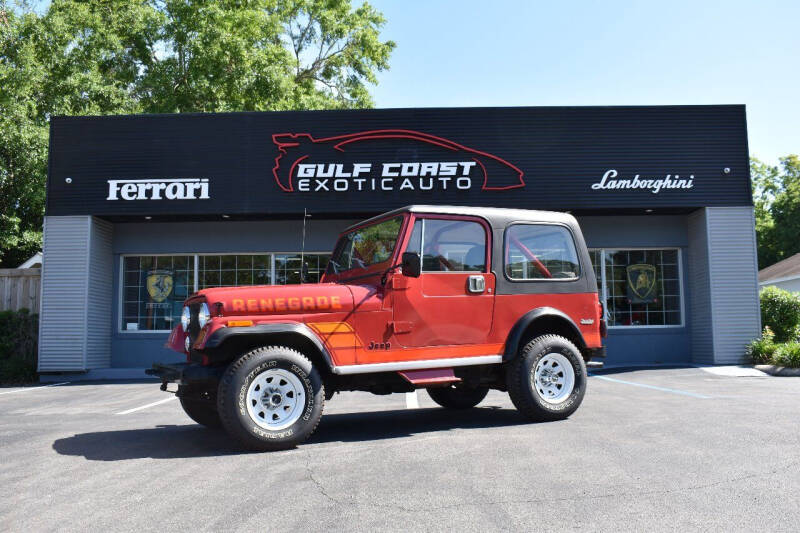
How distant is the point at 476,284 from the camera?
625 cm

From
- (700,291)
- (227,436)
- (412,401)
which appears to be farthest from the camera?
(700,291)

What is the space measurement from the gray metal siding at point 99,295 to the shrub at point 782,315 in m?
15.5

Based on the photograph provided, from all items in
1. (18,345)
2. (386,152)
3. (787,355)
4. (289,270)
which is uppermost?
(386,152)

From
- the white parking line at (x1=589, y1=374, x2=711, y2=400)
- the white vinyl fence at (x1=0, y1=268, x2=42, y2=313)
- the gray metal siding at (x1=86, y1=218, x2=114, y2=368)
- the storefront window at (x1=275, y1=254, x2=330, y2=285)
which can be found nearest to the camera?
the white parking line at (x1=589, y1=374, x2=711, y2=400)

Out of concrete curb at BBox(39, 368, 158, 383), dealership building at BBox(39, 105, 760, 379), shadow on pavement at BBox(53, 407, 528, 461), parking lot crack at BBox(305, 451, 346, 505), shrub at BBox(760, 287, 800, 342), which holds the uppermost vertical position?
dealership building at BBox(39, 105, 760, 379)

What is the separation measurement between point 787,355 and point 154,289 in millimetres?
13856

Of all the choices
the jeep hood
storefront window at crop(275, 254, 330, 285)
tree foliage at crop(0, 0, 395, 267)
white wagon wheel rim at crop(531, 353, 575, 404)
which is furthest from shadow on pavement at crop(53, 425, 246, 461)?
tree foliage at crop(0, 0, 395, 267)

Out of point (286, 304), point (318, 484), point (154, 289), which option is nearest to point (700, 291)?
point (286, 304)

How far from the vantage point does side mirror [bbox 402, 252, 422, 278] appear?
5623mm

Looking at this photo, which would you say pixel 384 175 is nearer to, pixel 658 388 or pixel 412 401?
pixel 412 401

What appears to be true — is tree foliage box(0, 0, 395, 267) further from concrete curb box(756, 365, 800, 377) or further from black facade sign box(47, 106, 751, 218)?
concrete curb box(756, 365, 800, 377)

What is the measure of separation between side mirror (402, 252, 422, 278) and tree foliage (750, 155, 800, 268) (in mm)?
40335

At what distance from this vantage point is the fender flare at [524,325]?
20.7 ft

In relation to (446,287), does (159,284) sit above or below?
above
